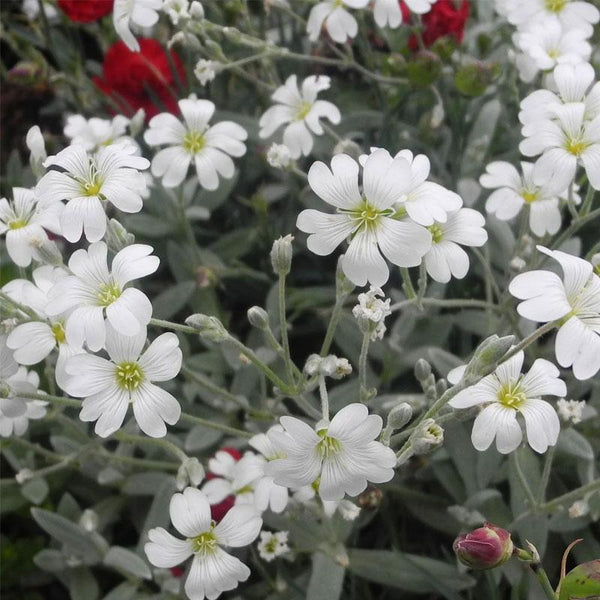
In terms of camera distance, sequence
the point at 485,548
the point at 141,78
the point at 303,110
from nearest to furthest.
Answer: the point at 485,548, the point at 303,110, the point at 141,78

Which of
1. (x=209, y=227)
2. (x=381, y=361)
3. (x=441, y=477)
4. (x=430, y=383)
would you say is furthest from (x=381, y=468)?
(x=209, y=227)

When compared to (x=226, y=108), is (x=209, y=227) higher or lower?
lower

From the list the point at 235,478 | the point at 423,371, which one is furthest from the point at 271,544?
the point at 423,371

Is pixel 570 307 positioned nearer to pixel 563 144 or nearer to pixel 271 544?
pixel 563 144

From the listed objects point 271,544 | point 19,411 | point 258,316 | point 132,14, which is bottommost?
point 271,544

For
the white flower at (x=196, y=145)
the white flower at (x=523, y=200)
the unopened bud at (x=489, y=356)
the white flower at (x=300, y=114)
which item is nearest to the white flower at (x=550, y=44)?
the white flower at (x=523, y=200)

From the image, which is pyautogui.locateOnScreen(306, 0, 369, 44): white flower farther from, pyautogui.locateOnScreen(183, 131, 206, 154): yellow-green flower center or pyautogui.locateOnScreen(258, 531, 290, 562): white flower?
pyautogui.locateOnScreen(258, 531, 290, 562): white flower

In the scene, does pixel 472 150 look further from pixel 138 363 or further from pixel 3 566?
pixel 3 566
